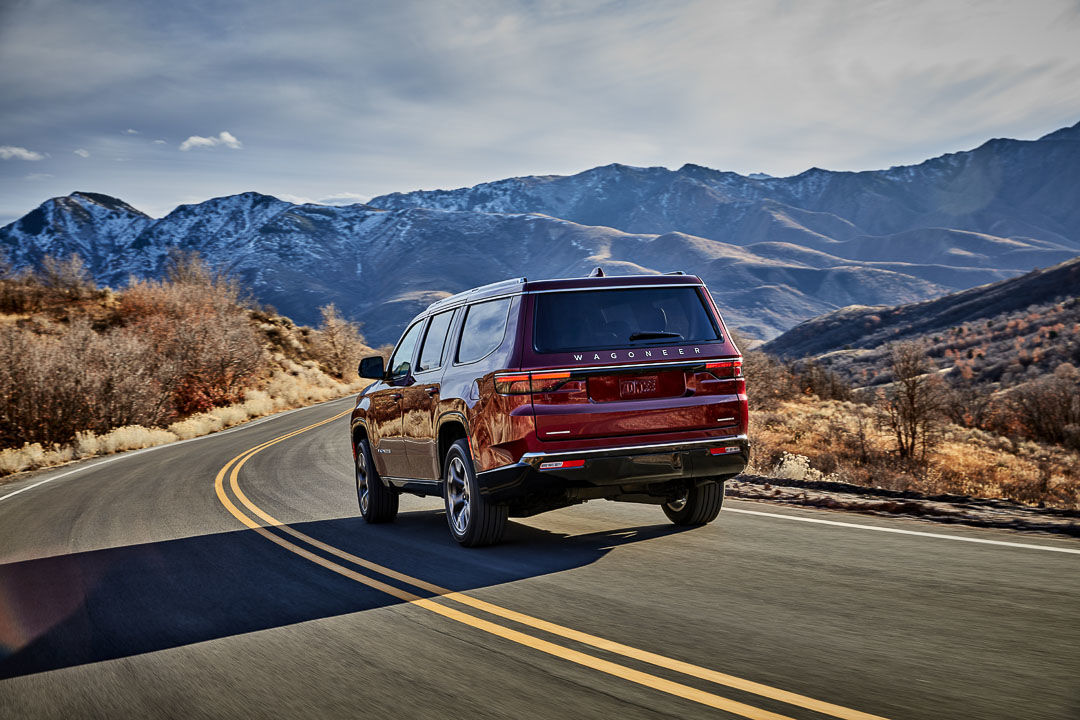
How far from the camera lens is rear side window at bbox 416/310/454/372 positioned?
313 inches

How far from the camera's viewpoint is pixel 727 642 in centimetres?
426

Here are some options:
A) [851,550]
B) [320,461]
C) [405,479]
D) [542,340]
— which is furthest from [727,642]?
[320,461]

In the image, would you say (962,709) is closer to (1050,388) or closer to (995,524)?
(995,524)

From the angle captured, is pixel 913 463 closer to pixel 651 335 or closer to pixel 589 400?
pixel 651 335

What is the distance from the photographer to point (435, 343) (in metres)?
8.16

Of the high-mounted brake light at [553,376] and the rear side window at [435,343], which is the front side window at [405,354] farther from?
the high-mounted brake light at [553,376]

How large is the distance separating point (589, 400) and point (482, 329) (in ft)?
4.56

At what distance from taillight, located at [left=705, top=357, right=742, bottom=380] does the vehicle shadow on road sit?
5.41 ft

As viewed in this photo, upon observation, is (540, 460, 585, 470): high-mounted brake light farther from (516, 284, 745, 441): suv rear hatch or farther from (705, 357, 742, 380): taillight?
(705, 357, 742, 380): taillight

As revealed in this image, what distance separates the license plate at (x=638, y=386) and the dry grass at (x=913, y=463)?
6.07 meters

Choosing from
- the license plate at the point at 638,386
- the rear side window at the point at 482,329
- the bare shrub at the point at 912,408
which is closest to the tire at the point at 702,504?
the license plate at the point at 638,386

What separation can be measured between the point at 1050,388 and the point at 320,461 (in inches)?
1294

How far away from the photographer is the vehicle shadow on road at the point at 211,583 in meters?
5.17

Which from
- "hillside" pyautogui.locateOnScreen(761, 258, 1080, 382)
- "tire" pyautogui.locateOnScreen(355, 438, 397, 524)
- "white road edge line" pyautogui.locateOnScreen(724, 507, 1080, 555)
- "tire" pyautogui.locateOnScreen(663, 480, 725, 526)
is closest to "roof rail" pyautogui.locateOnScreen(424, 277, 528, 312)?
"tire" pyautogui.locateOnScreen(355, 438, 397, 524)
